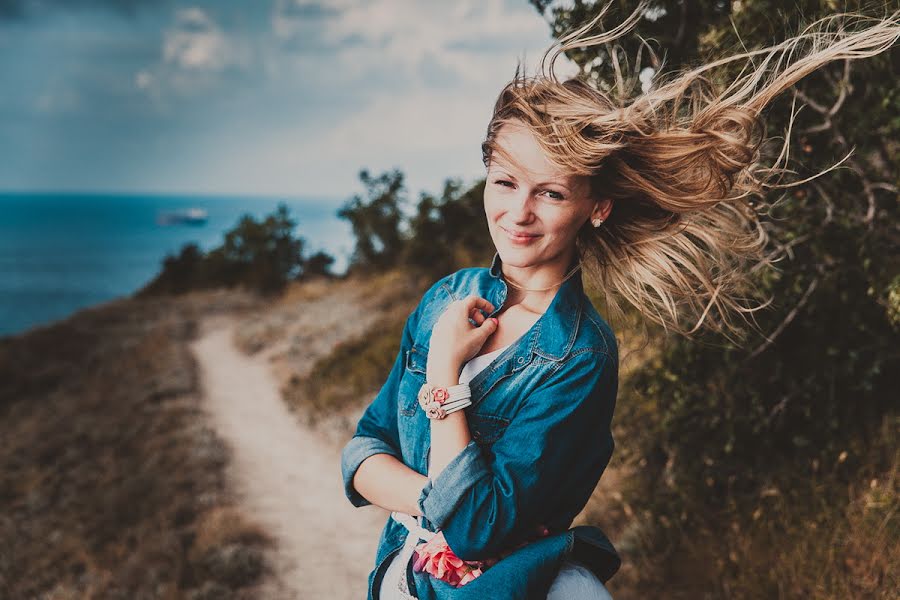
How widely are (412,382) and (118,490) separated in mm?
7241

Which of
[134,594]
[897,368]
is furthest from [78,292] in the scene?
[897,368]

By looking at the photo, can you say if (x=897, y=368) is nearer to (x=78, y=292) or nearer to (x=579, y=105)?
(x=579, y=105)

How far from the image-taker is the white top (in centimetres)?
170

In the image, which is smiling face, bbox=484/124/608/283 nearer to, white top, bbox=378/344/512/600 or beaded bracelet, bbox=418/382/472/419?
white top, bbox=378/344/512/600

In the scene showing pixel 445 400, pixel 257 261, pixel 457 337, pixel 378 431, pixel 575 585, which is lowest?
pixel 575 585

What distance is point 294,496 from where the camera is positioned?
7.39 meters

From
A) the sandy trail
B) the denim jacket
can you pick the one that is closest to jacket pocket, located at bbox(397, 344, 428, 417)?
the denim jacket

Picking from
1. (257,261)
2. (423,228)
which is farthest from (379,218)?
(257,261)

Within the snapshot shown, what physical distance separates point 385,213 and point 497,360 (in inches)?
701

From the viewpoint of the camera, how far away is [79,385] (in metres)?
15.7

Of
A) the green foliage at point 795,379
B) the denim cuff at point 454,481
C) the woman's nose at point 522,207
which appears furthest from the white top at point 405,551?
the green foliage at point 795,379

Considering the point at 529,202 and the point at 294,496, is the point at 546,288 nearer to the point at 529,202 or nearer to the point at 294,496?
the point at 529,202

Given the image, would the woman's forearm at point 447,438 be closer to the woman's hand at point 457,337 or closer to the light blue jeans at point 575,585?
the woman's hand at point 457,337

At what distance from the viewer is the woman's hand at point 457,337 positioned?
5.33ft
